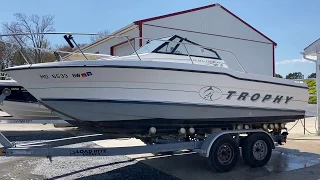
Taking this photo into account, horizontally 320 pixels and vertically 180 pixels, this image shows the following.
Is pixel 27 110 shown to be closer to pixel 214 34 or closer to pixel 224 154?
pixel 224 154

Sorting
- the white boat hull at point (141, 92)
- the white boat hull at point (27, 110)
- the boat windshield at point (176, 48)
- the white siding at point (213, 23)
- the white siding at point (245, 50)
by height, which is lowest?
the white boat hull at point (27, 110)

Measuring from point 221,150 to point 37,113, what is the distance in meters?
6.22

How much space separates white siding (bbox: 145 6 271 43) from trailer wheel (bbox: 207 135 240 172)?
29.6ft

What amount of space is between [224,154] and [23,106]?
251 inches

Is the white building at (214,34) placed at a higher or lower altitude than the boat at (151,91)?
higher

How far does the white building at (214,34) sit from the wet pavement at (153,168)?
7085 millimetres

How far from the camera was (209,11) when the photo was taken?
1548 cm

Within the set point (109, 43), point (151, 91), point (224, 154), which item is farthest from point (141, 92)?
point (109, 43)

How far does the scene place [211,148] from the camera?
5.14 metres

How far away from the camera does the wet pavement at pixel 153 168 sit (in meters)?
5.06

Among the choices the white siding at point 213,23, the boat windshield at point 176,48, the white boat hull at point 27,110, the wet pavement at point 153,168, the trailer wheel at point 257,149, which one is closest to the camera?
the wet pavement at point 153,168

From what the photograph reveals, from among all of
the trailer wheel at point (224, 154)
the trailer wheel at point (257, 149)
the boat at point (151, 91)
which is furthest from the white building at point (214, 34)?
the trailer wheel at point (224, 154)

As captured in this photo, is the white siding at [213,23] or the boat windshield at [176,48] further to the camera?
the white siding at [213,23]

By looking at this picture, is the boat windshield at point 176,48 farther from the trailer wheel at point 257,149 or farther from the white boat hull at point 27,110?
the white boat hull at point 27,110
